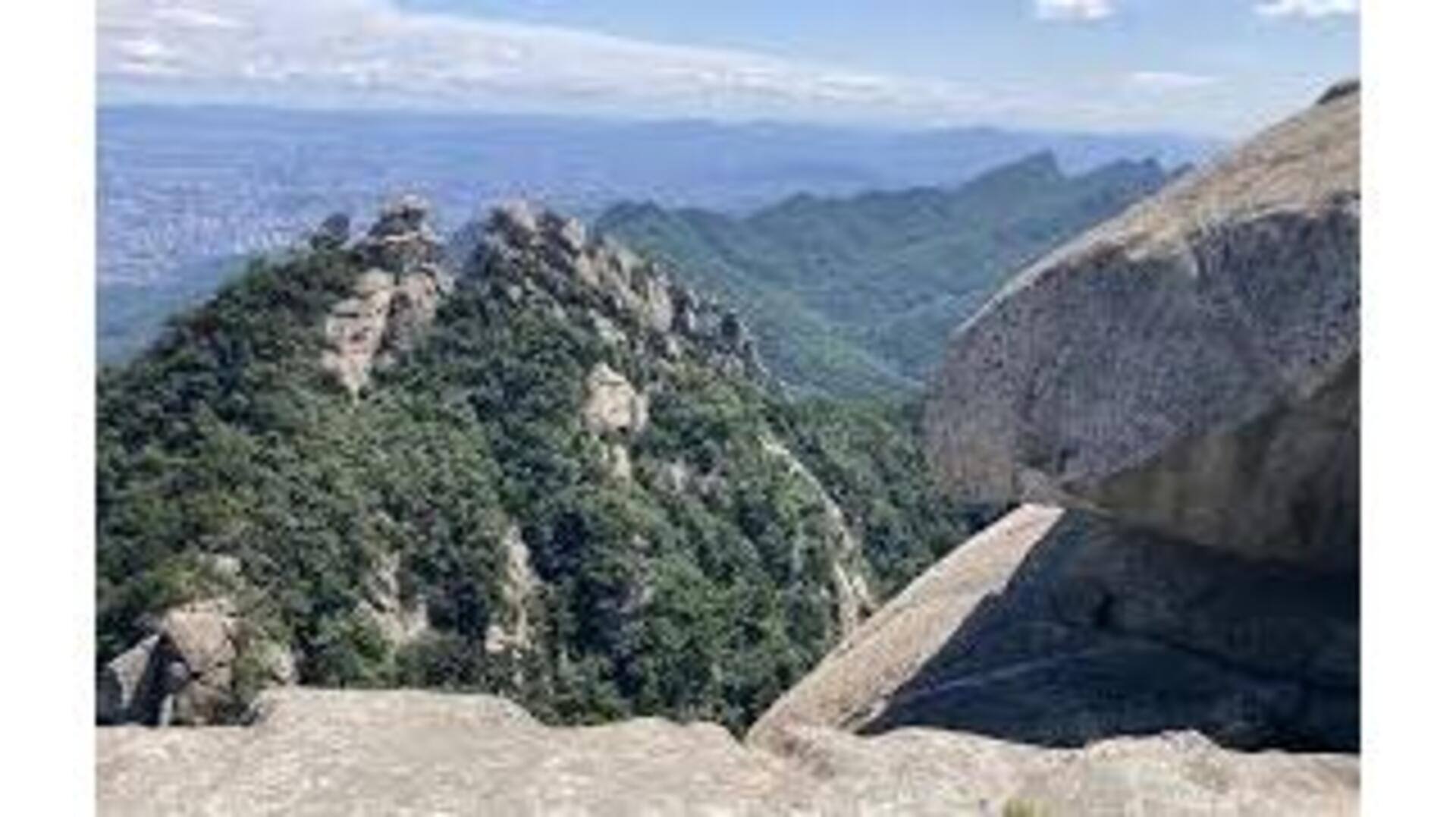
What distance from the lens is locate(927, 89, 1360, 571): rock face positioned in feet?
34.9

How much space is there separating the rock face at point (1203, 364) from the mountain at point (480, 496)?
37.7m

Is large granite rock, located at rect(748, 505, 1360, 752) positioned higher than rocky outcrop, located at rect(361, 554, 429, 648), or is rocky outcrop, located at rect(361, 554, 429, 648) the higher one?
large granite rock, located at rect(748, 505, 1360, 752)

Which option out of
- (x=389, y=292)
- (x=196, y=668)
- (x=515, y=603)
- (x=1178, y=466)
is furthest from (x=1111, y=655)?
(x=389, y=292)

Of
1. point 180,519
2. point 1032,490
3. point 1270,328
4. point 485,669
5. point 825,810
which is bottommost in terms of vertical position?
point 485,669

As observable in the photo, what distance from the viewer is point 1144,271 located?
11500 millimetres

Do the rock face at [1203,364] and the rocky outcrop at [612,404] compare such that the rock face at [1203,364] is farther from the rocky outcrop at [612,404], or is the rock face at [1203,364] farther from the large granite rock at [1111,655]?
the rocky outcrop at [612,404]

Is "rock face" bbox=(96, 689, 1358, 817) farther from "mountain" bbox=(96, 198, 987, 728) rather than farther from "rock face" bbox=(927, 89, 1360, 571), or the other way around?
"mountain" bbox=(96, 198, 987, 728)

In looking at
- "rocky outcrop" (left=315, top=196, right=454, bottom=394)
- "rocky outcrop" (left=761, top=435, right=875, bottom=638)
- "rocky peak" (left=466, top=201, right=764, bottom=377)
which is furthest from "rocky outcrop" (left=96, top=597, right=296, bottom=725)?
"rocky peak" (left=466, top=201, right=764, bottom=377)

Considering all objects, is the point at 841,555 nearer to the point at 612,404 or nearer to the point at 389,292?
the point at 612,404

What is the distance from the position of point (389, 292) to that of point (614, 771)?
82246mm

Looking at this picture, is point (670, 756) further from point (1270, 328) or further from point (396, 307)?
point (396, 307)

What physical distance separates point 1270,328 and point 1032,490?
1974 mm

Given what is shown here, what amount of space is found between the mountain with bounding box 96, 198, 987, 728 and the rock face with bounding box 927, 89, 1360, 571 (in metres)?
37.7

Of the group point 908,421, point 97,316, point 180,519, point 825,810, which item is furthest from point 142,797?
point 908,421
